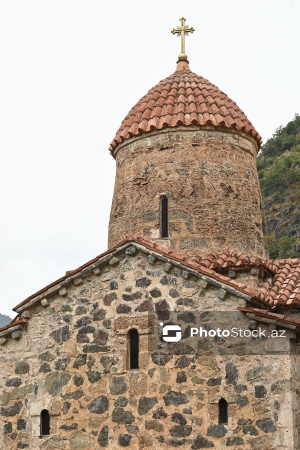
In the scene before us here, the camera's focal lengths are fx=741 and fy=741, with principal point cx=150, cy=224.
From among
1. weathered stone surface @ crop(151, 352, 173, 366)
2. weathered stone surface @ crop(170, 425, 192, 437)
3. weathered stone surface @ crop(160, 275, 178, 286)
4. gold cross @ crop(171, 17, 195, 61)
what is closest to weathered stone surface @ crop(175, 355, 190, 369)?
weathered stone surface @ crop(151, 352, 173, 366)

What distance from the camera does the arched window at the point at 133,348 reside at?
451 inches

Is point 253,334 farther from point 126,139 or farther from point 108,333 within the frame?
point 126,139

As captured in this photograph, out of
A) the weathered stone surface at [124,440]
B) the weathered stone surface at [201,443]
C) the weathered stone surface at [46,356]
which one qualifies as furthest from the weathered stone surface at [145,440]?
the weathered stone surface at [46,356]

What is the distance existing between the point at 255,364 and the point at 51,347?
10.9 ft

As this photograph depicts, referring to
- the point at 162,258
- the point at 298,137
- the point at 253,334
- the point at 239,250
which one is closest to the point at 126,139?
the point at 239,250

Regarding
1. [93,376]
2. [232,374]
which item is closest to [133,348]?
[93,376]

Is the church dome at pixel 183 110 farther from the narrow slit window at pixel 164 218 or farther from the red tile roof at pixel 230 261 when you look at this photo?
the red tile roof at pixel 230 261

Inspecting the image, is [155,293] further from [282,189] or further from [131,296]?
[282,189]

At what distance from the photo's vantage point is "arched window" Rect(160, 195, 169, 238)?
14156 mm

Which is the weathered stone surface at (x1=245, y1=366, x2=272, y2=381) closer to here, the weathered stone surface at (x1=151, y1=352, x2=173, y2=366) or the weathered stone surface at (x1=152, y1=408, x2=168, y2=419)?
the weathered stone surface at (x1=151, y1=352, x2=173, y2=366)

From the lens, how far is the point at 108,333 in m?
11.6

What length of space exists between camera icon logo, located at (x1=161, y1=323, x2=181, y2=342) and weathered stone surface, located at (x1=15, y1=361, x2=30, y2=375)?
2401 millimetres

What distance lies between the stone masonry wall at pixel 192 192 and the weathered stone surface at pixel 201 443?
3982 millimetres

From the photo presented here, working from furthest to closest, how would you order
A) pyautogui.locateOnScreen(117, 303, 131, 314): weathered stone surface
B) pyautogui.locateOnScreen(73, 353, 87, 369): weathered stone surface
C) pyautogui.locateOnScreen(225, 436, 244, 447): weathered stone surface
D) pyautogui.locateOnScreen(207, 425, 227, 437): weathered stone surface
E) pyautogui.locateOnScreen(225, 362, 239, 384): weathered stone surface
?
pyautogui.locateOnScreen(73, 353, 87, 369): weathered stone surface
pyautogui.locateOnScreen(117, 303, 131, 314): weathered stone surface
pyautogui.locateOnScreen(225, 362, 239, 384): weathered stone surface
pyautogui.locateOnScreen(207, 425, 227, 437): weathered stone surface
pyautogui.locateOnScreen(225, 436, 244, 447): weathered stone surface
